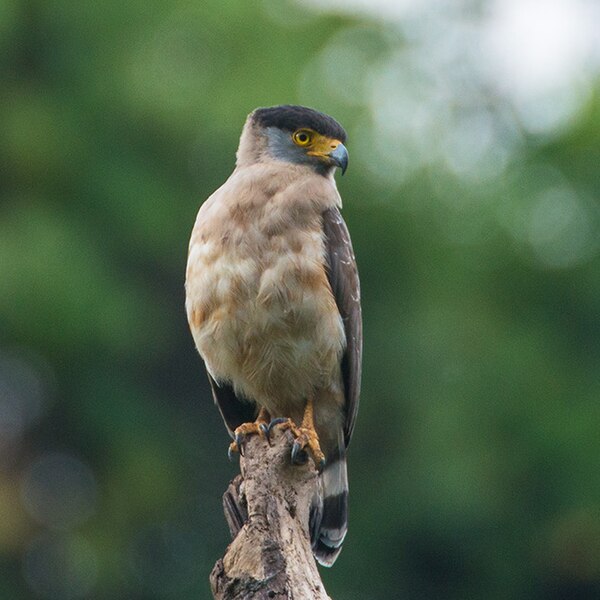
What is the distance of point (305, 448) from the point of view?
5.70 metres

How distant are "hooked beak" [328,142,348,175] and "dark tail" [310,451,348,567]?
1.40m

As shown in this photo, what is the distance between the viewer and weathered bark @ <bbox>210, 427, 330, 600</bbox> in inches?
194

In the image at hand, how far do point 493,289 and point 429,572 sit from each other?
3149 mm

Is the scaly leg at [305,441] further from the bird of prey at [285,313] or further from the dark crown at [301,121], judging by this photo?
the dark crown at [301,121]

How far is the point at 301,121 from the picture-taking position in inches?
273

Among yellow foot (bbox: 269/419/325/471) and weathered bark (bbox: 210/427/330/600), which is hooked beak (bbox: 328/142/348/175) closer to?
yellow foot (bbox: 269/419/325/471)

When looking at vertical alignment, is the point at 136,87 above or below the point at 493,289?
above

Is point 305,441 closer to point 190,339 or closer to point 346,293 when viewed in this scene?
point 346,293

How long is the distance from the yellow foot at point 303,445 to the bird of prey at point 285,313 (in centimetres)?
1

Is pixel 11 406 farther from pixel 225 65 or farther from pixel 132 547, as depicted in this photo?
pixel 225 65

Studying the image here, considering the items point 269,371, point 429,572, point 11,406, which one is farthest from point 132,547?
point 269,371

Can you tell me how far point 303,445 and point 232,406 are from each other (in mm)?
1161

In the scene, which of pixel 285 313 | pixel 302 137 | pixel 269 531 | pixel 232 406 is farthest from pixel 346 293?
pixel 269 531

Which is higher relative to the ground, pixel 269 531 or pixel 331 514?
pixel 331 514
